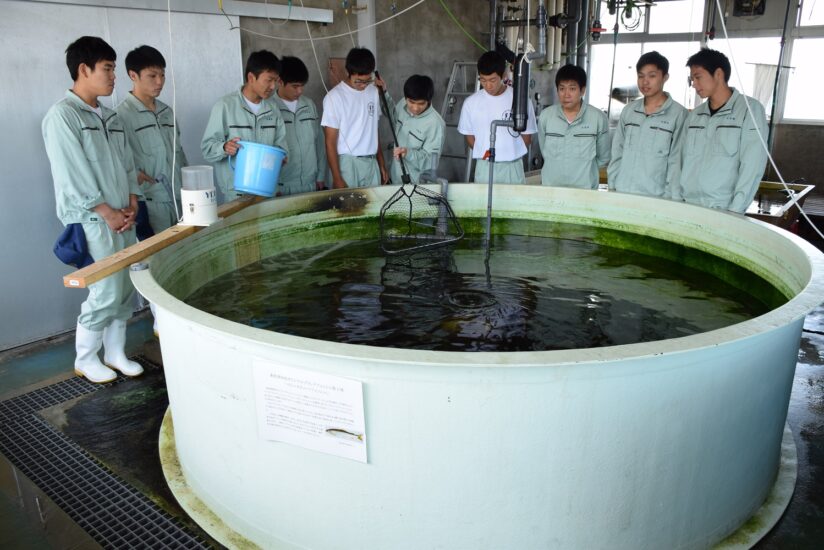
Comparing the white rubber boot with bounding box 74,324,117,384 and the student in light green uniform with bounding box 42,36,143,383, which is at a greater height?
the student in light green uniform with bounding box 42,36,143,383

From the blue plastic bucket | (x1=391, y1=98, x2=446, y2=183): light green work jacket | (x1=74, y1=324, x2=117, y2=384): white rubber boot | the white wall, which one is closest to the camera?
(x1=74, y1=324, x2=117, y2=384): white rubber boot

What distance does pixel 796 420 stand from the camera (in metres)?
2.76

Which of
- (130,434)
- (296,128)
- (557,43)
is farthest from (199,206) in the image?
(557,43)

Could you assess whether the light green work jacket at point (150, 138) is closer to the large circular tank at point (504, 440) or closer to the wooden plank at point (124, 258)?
the wooden plank at point (124, 258)

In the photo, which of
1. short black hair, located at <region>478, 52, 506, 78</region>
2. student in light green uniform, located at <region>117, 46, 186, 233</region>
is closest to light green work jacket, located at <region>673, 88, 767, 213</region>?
short black hair, located at <region>478, 52, 506, 78</region>

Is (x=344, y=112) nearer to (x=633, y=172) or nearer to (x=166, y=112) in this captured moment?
(x=166, y=112)

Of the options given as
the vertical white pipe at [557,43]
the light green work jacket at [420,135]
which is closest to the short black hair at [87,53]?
the light green work jacket at [420,135]

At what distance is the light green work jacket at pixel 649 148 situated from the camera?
4.05 metres

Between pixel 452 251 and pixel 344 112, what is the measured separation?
1381 mm

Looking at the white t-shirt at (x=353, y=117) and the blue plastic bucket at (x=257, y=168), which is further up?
the white t-shirt at (x=353, y=117)

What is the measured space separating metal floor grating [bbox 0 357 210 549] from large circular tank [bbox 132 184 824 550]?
219mm

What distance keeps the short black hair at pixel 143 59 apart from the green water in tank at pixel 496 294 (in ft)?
3.95

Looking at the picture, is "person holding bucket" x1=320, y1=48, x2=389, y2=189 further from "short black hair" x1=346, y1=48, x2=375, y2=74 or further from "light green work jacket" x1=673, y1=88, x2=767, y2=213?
"light green work jacket" x1=673, y1=88, x2=767, y2=213

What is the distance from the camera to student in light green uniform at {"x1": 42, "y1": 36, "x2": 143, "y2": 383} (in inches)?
111
